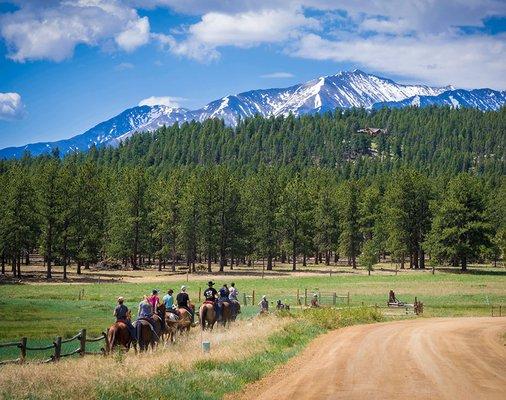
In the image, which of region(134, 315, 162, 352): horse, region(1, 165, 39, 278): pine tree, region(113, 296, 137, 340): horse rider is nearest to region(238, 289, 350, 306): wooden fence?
region(134, 315, 162, 352): horse

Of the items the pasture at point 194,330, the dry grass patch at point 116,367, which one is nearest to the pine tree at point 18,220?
the pasture at point 194,330

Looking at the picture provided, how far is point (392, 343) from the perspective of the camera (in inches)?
1069

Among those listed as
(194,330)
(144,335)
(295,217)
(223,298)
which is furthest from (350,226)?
(144,335)

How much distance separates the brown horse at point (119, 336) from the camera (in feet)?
77.5

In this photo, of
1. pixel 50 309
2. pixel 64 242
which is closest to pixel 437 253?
pixel 64 242

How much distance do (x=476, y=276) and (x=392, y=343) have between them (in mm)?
60869

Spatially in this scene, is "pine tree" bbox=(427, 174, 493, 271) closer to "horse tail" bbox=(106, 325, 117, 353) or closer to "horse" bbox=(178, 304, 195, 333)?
"horse" bbox=(178, 304, 195, 333)

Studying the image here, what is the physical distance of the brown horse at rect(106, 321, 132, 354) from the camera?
23.6 meters

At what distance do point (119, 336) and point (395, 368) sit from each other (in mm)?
11115

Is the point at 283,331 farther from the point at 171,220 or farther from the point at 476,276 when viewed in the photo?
the point at 171,220

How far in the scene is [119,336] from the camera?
23.8 m

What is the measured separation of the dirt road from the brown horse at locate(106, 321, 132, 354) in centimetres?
692

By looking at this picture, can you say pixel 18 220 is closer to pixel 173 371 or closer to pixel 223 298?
pixel 223 298

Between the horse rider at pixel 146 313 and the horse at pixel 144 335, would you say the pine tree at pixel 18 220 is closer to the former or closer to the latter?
the horse rider at pixel 146 313
